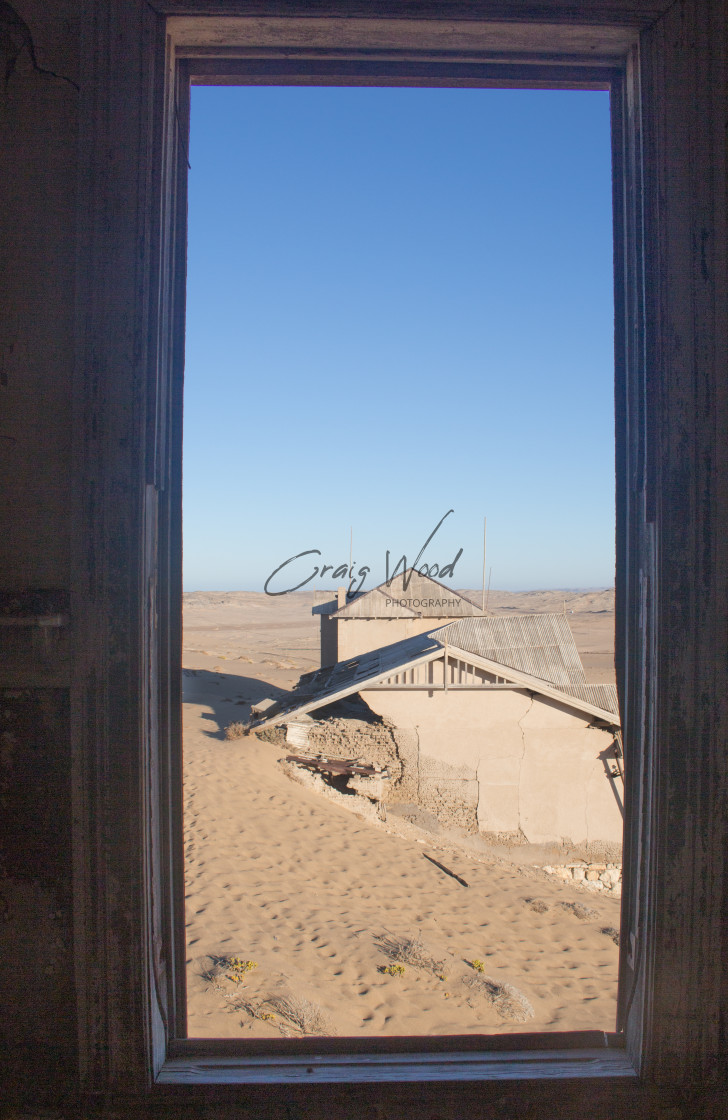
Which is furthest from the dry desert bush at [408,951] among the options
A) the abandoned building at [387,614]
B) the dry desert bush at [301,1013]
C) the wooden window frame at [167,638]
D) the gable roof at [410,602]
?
the gable roof at [410,602]

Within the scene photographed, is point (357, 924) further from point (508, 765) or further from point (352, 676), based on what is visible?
point (352, 676)

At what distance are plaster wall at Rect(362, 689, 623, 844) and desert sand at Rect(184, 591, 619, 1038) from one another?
24.0 inches

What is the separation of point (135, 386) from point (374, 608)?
18.6 meters

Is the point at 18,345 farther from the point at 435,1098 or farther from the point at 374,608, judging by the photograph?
the point at 374,608

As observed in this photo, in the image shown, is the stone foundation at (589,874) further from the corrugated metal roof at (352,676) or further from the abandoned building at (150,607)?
the abandoned building at (150,607)

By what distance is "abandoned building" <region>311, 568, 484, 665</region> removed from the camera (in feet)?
64.8

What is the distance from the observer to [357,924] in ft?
23.4

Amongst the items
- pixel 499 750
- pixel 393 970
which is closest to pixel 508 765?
pixel 499 750

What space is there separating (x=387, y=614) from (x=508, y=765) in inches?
376

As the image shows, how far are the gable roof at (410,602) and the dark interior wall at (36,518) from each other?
1835 centimetres

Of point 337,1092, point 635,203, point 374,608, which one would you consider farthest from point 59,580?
point 374,608

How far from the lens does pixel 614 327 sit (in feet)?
5.48

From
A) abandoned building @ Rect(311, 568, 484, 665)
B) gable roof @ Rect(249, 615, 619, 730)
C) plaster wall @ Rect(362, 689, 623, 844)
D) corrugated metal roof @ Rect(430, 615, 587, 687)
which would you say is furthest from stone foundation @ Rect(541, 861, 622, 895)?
abandoned building @ Rect(311, 568, 484, 665)

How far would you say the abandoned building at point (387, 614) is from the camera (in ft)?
64.8
